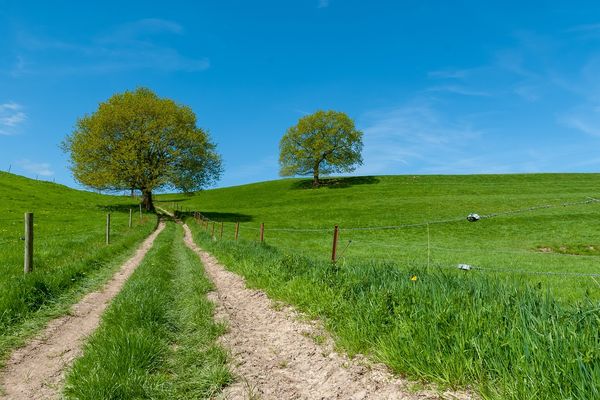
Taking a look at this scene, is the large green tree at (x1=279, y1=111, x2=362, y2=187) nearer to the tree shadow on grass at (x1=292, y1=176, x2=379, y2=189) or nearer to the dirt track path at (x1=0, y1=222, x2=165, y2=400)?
the tree shadow on grass at (x1=292, y1=176, x2=379, y2=189)

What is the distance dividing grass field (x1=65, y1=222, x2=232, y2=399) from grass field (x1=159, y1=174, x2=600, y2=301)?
4.76 metres

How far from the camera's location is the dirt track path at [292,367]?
4391 mm

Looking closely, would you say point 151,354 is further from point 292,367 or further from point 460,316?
point 460,316

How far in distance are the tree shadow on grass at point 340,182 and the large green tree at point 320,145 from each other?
3.47m

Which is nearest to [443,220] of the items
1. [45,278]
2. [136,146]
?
[45,278]

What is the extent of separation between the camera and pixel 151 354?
5301 millimetres

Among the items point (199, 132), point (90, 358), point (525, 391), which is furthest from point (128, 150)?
point (525, 391)

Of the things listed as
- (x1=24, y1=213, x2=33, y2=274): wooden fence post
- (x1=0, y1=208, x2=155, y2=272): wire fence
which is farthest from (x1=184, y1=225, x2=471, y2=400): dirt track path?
(x1=0, y1=208, x2=155, y2=272): wire fence

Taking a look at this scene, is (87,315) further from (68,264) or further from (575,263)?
(575,263)

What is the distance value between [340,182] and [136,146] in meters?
47.4

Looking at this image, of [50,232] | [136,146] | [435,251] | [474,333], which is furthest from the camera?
[136,146]

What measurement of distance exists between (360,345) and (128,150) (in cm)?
4885

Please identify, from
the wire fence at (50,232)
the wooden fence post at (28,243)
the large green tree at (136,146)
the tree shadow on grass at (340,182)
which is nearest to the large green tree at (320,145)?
the tree shadow on grass at (340,182)

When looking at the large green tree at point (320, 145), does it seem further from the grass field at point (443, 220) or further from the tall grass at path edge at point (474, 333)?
the tall grass at path edge at point (474, 333)
